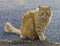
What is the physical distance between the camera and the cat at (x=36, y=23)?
5625mm

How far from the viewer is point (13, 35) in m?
6.32

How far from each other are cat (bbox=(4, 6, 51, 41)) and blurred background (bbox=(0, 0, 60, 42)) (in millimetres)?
321

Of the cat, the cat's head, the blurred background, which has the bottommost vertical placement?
the blurred background

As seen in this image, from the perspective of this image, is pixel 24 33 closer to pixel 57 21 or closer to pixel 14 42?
pixel 14 42

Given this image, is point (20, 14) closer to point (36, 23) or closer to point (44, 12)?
point (36, 23)

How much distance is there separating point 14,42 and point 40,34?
59cm

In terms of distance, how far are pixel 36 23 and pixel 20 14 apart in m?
2.27

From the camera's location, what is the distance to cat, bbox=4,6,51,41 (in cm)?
562

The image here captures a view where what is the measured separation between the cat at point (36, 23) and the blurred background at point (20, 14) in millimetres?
321

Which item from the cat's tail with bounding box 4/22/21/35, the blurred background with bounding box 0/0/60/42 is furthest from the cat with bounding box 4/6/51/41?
the blurred background with bounding box 0/0/60/42

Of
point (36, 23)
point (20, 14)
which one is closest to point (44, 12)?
point (36, 23)

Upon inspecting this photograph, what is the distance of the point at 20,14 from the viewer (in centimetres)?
802

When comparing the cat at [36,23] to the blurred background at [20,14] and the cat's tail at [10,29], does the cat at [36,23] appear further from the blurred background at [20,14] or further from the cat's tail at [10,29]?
the blurred background at [20,14]

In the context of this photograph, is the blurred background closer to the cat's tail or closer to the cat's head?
the cat's tail
